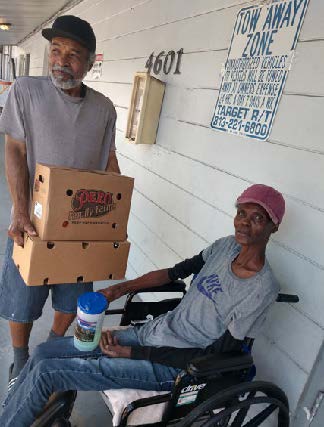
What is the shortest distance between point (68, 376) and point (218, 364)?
536 mm

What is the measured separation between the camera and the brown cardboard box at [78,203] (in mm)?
1391

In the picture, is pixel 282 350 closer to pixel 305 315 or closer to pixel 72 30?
pixel 305 315

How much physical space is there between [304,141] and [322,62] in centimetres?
30

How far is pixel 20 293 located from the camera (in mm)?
1677

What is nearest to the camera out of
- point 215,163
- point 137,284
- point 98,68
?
point 137,284

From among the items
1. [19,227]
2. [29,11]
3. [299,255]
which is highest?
[29,11]

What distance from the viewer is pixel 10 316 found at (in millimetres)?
1714

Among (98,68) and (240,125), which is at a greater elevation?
(98,68)

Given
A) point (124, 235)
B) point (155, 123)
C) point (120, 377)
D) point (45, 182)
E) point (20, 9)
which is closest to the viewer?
point (120, 377)

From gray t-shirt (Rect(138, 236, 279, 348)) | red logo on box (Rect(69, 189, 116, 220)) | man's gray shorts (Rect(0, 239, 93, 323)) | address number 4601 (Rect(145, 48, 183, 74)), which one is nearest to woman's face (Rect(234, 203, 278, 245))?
gray t-shirt (Rect(138, 236, 279, 348))

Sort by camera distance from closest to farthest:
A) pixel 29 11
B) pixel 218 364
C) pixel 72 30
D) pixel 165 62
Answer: pixel 218 364, pixel 72 30, pixel 165 62, pixel 29 11

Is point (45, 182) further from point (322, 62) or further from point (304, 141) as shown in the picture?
point (322, 62)

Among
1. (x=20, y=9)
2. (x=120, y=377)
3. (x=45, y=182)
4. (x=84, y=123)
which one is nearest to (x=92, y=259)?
(x=45, y=182)

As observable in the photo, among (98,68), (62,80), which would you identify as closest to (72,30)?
(62,80)
